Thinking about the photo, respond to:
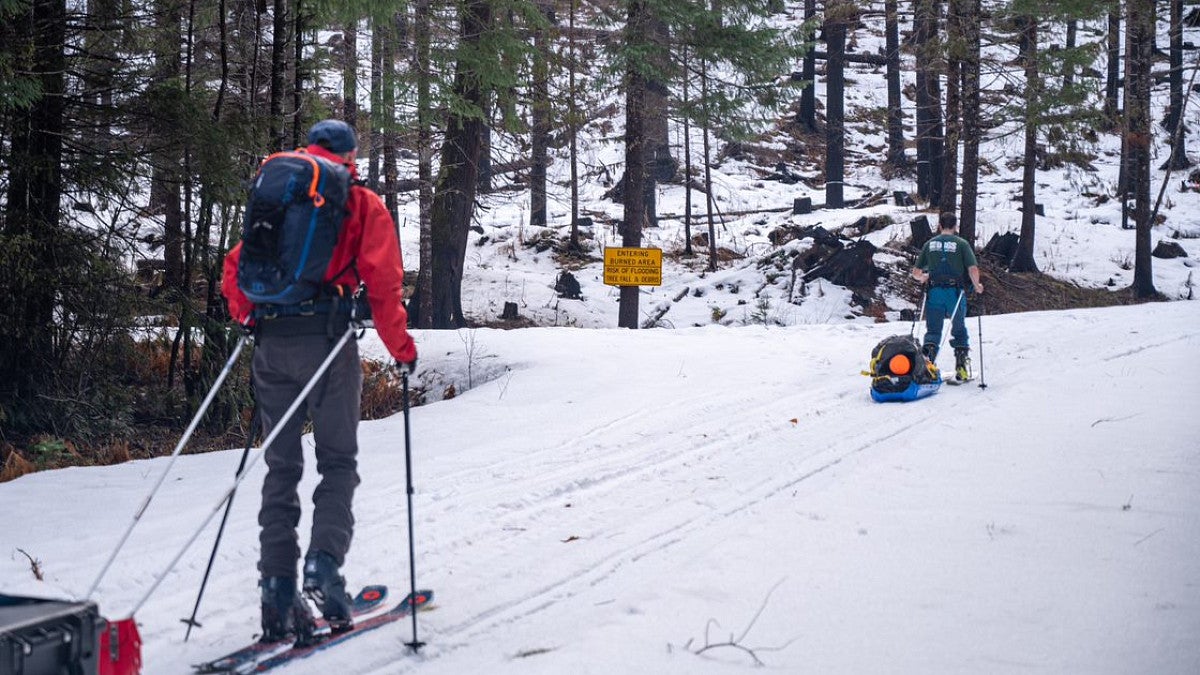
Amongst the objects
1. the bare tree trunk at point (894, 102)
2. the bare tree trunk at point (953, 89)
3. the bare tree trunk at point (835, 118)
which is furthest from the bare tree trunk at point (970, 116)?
the bare tree trunk at point (894, 102)

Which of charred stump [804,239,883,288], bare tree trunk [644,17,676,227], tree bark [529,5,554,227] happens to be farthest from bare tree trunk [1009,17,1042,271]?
tree bark [529,5,554,227]

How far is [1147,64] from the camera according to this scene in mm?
24234

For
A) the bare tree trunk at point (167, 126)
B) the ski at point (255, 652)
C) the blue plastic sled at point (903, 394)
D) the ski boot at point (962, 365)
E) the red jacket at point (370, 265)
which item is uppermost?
the bare tree trunk at point (167, 126)

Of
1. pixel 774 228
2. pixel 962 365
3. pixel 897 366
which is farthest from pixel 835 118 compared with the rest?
pixel 897 366

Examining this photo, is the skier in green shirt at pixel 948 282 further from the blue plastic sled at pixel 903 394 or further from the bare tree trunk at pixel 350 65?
the bare tree trunk at pixel 350 65

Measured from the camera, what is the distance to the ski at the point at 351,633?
4145 millimetres

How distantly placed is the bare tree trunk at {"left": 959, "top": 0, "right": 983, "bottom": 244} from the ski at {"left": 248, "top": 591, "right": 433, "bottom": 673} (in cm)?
1919

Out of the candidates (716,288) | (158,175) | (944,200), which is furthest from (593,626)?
(944,200)

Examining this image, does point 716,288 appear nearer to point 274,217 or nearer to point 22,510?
point 22,510

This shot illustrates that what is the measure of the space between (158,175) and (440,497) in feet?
17.6

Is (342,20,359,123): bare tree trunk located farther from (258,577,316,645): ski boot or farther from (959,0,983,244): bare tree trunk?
(959,0,983,244): bare tree trunk

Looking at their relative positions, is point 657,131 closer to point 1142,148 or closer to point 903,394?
point 1142,148

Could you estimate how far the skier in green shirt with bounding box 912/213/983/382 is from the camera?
12.1 meters

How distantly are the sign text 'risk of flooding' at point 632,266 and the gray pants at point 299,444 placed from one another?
12958 mm
